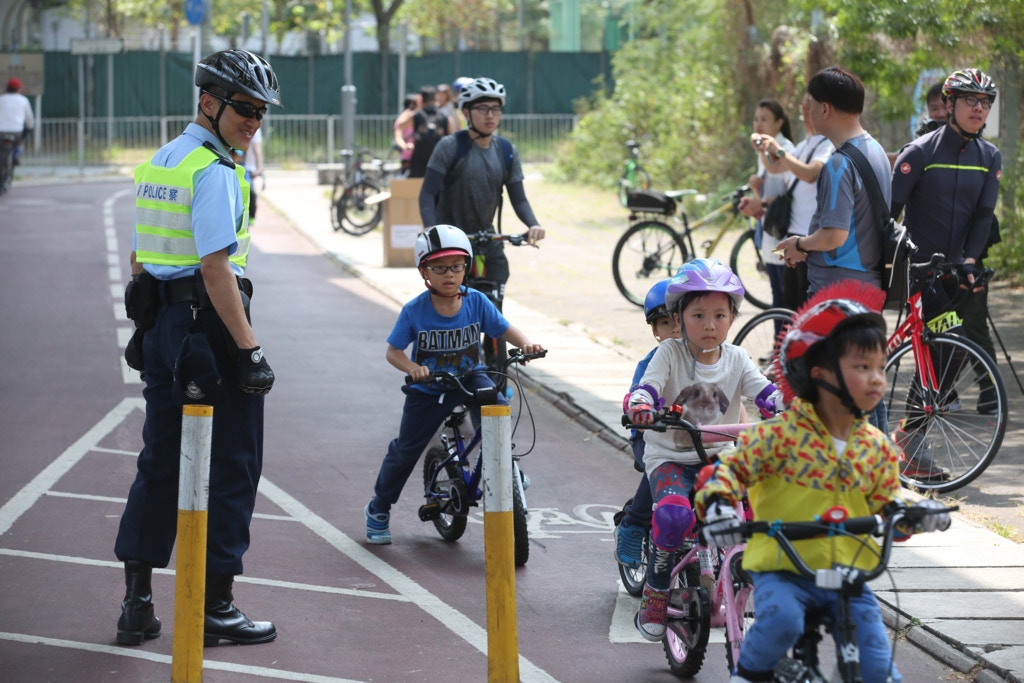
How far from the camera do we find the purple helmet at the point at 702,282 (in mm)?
5418

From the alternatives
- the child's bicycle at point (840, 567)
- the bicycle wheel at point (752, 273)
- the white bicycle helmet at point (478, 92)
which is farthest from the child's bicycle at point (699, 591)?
the bicycle wheel at point (752, 273)

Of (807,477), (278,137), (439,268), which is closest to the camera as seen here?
(807,477)

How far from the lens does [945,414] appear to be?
8.50 m

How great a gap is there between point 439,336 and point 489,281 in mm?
2790

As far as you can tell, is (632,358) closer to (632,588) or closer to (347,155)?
(632,588)

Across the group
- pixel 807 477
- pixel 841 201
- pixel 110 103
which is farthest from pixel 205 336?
pixel 110 103

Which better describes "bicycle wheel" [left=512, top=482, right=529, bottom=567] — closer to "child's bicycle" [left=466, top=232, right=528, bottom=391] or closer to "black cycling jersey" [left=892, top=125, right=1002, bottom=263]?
"child's bicycle" [left=466, top=232, right=528, bottom=391]

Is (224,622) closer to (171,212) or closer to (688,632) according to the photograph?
(171,212)

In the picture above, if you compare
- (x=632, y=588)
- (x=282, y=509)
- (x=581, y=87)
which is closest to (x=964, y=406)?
(x=632, y=588)

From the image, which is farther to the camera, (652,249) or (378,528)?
(652,249)

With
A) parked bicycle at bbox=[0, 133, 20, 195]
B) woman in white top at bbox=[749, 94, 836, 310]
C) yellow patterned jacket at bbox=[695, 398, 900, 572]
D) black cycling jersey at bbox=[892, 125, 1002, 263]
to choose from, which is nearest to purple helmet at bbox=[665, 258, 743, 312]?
yellow patterned jacket at bbox=[695, 398, 900, 572]

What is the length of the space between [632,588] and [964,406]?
3.48 meters

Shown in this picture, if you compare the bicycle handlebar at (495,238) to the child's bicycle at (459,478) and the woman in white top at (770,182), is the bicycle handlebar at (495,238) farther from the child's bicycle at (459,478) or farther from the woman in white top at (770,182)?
the woman in white top at (770,182)

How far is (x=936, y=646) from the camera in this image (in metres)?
5.77
